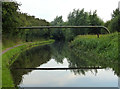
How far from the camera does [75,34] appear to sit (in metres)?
51.8

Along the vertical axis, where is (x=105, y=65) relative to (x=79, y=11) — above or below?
below

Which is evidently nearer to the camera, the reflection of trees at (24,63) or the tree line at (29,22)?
the reflection of trees at (24,63)

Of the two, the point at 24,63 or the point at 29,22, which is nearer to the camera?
the point at 24,63

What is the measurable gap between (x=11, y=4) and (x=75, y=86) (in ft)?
39.9

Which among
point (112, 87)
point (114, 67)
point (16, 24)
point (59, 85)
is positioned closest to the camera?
point (112, 87)

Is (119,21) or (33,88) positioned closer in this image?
(33,88)

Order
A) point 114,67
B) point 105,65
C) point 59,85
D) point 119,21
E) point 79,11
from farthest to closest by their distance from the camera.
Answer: point 79,11 < point 119,21 < point 105,65 < point 114,67 < point 59,85

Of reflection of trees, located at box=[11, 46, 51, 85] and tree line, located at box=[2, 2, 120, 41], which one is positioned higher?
tree line, located at box=[2, 2, 120, 41]

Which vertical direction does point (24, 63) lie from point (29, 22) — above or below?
below

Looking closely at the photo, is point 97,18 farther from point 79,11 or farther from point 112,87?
point 112,87

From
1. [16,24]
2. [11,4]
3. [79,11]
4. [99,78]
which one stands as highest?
[79,11]

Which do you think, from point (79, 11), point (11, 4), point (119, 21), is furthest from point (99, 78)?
point (79, 11)

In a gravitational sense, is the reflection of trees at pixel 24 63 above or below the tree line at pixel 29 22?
below

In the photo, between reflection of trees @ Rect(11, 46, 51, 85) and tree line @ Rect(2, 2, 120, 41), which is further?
tree line @ Rect(2, 2, 120, 41)
